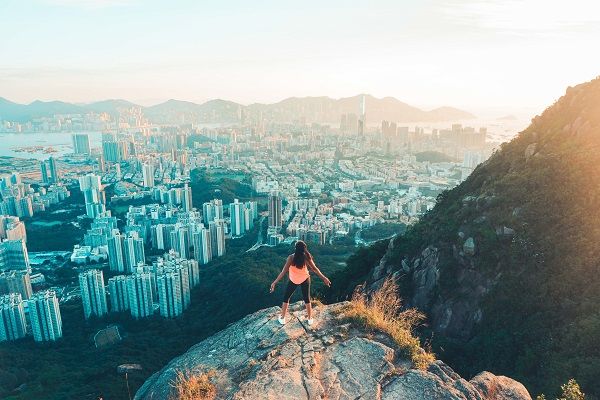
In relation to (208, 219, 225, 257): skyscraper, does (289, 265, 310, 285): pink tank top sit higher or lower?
higher

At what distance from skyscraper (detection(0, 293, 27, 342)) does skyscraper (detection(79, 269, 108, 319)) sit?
2347 millimetres

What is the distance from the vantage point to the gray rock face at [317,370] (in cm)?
244

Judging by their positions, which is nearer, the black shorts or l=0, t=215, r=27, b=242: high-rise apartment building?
the black shorts

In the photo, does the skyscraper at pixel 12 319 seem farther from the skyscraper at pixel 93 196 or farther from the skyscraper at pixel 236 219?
the skyscraper at pixel 93 196

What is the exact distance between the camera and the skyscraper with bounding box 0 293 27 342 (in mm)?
16453

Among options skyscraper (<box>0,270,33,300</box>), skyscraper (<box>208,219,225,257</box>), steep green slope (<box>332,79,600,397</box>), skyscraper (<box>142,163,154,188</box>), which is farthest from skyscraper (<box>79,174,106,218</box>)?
steep green slope (<box>332,79,600,397</box>)

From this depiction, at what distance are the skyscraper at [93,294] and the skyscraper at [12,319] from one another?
2.35 meters

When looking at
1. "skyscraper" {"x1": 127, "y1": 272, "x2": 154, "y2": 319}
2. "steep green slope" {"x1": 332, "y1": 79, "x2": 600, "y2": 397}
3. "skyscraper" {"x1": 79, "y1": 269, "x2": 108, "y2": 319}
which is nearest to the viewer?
"steep green slope" {"x1": 332, "y1": 79, "x2": 600, "y2": 397}

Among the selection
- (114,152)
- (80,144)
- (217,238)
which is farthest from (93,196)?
(80,144)

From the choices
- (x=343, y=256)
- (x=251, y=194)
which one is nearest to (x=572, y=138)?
(x=343, y=256)

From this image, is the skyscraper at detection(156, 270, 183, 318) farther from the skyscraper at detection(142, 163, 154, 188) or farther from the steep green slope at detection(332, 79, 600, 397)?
the skyscraper at detection(142, 163, 154, 188)

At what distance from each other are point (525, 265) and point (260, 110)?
122 meters

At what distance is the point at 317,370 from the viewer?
262 centimetres

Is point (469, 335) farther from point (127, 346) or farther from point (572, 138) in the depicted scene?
point (127, 346)
